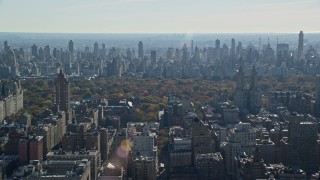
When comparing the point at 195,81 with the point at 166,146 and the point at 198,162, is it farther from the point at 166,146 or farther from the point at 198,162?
the point at 198,162

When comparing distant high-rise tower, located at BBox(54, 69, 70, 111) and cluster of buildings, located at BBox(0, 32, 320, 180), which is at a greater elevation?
distant high-rise tower, located at BBox(54, 69, 70, 111)

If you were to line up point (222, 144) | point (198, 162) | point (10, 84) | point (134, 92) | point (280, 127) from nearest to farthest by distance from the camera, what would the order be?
point (198, 162)
point (222, 144)
point (280, 127)
point (10, 84)
point (134, 92)

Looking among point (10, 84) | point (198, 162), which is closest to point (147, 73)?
point (10, 84)

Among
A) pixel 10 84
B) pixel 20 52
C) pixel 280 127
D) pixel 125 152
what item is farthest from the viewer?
pixel 20 52

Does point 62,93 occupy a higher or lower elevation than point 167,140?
higher

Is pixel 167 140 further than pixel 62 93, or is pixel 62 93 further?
pixel 62 93

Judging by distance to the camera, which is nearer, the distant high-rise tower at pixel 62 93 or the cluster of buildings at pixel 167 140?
the cluster of buildings at pixel 167 140

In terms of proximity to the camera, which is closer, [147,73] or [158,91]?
[158,91]

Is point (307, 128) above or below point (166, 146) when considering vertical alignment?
above

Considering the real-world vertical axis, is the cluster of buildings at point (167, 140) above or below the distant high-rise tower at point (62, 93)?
below

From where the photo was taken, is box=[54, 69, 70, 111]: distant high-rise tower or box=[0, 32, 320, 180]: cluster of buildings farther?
box=[54, 69, 70, 111]: distant high-rise tower
